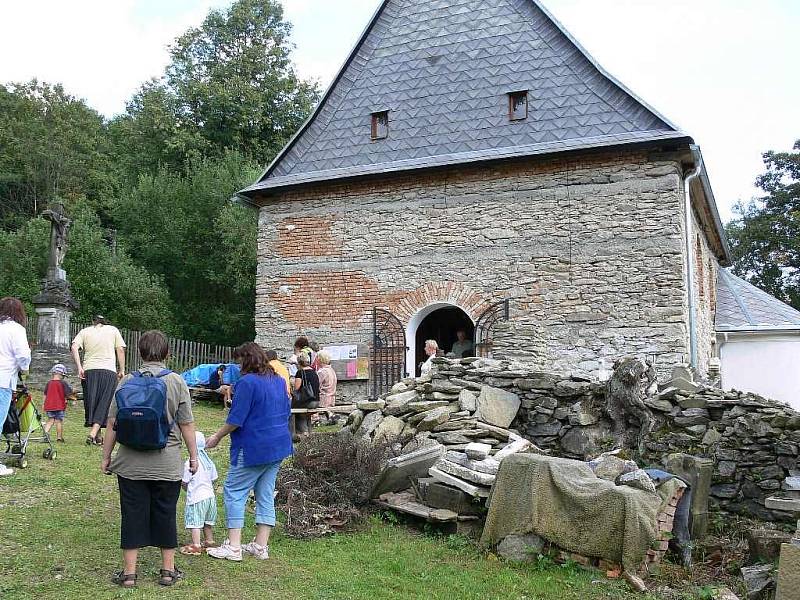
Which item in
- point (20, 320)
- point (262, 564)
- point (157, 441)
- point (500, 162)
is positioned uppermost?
point (500, 162)

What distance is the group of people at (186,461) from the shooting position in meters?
4.55

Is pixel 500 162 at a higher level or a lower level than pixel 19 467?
higher

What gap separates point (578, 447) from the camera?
8.66 metres

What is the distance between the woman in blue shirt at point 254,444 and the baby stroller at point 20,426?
10.0ft

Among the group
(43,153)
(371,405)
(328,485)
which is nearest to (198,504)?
(328,485)

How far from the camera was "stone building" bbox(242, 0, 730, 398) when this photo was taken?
1262 centimetres

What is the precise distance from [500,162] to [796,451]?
7524 millimetres

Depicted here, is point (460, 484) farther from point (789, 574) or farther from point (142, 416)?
point (142, 416)

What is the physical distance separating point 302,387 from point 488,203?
17.2 ft

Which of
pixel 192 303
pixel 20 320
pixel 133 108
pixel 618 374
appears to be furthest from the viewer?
pixel 133 108

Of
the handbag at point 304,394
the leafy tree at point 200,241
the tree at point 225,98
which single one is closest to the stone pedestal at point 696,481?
the handbag at point 304,394

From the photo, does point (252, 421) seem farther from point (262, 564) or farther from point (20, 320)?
point (20, 320)

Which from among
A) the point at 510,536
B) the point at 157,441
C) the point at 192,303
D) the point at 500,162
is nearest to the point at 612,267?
the point at 500,162

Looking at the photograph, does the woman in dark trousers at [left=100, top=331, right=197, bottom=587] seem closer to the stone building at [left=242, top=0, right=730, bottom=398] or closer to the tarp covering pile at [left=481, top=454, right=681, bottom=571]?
the tarp covering pile at [left=481, top=454, right=681, bottom=571]
